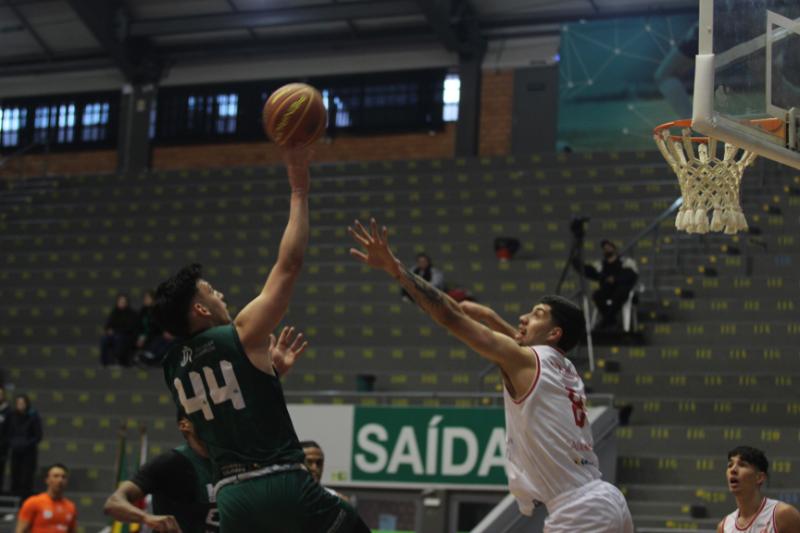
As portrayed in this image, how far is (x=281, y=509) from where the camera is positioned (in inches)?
188

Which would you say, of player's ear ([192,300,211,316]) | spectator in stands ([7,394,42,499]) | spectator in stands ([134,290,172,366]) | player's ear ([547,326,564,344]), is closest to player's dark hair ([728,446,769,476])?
player's ear ([547,326,564,344])

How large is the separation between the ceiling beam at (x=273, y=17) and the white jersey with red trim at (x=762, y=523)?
15830 millimetres

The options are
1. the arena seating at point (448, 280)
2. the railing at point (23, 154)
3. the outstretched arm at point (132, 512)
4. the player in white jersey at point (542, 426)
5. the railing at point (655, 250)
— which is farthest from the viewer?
the railing at point (23, 154)

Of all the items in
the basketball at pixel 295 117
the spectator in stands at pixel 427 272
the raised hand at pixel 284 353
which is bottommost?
the raised hand at pixel 284 353

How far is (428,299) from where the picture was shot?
5516 mm

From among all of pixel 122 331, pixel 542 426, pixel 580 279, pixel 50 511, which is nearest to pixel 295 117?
pixel 542 426

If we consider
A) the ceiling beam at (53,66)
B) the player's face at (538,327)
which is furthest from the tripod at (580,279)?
the ceiling beam at (53,66)

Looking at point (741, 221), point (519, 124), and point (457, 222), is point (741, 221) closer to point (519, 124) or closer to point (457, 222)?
point (457, 222)

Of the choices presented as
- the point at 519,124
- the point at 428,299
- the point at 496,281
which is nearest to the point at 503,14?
the point at 519,124

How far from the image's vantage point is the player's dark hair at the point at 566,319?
5.84m

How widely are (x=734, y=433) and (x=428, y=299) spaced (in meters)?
8.67

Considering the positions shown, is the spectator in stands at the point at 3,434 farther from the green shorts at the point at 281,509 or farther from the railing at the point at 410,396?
the green shorts at the point at 281,509

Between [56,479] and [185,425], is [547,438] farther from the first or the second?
[56,479]

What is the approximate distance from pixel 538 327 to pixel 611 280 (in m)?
9.55
